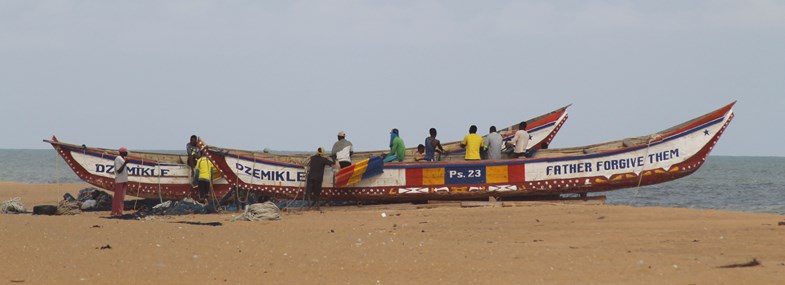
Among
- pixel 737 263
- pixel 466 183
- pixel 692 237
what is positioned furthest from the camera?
pixel 466 183

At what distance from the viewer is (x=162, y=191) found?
66.4 feet

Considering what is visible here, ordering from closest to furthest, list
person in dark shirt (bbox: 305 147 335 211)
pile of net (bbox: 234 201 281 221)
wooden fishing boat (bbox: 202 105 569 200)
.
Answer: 1. pile of net (bbox: 234 201 281 221)
2. person in dark shirt (bbox: 305 147 335 211)
3. wooden fishing boat (bbox: 202 105 569 200)

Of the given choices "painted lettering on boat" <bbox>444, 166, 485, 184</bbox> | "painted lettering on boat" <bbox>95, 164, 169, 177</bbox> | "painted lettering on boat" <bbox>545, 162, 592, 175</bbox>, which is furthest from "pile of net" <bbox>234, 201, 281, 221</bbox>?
"painted lettering on boat" <bbox>545, 162, 592, 175</bbox>

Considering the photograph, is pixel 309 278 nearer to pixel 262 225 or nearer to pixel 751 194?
pixel 262 225

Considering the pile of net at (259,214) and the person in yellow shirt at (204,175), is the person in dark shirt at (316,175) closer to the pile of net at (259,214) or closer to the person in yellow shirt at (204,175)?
the person in yellow shirt at (204,175)

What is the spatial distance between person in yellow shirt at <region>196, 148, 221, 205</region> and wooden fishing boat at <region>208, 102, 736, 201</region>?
0.89ft

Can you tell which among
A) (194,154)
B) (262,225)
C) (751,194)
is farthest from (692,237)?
(751,194)

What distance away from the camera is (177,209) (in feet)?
57.7

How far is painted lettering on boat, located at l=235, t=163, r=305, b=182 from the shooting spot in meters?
19.5

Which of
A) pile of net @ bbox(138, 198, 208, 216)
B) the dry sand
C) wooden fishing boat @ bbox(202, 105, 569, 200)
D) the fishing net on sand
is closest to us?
the dry sand

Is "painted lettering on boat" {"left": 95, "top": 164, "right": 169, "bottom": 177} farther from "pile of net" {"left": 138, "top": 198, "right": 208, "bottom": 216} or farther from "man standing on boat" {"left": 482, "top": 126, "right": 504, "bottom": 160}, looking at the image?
"man standing on boat" {"left": 482, "top": 126, "right": 504, "bottom": 160}

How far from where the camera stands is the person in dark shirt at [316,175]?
61.3 ft

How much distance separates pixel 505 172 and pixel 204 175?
5523 millimetres

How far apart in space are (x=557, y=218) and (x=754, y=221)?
2.72 metres
